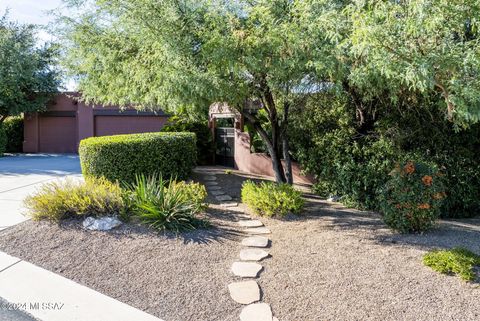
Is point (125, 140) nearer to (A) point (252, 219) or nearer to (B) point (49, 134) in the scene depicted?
(A) point (252, 219)

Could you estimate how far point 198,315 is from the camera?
3385mm

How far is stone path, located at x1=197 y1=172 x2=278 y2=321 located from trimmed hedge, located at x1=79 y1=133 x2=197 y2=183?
2446 millimetres

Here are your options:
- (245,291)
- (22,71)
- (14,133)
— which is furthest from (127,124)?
(245,291)

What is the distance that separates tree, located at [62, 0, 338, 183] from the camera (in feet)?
16.3

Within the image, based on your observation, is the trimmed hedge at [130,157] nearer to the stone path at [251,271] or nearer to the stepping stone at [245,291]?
the stone path at [251,271]

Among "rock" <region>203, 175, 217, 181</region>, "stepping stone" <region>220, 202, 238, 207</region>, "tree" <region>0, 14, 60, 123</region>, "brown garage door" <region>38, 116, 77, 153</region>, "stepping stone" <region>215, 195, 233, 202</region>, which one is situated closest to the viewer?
"stepping stone" <region>220, 202, 238, 207</region>

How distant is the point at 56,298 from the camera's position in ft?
11.9

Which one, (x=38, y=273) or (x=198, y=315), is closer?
(x=198, y=315)

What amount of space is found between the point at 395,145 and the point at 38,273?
6.49 metres

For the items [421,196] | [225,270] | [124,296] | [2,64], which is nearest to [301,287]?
[225,270]

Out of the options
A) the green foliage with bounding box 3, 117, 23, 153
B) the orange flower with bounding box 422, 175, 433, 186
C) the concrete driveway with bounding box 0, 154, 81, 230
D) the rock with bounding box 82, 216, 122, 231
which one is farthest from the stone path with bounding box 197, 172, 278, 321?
the green foliage with bounding box 3, 117, 23, 153

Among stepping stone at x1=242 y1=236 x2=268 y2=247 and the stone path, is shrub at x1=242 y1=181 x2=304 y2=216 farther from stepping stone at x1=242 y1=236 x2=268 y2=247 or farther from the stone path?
stepping stone at x1=242 y1=236 x2=268 y2=247

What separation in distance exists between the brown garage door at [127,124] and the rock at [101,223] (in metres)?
12.8

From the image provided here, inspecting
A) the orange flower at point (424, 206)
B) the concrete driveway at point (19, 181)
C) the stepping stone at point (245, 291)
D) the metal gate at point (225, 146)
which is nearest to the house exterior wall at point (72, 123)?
the concrete driveway at point (19, 181)
